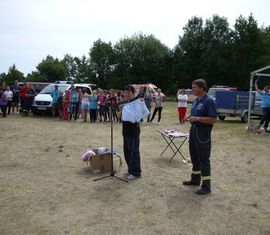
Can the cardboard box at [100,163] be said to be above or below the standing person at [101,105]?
below

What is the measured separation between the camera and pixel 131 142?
7.00m

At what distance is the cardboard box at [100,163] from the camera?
7.36 metres

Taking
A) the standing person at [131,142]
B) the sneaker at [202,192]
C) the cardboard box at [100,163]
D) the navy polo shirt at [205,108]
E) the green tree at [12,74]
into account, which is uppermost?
the green tree at [12,74]

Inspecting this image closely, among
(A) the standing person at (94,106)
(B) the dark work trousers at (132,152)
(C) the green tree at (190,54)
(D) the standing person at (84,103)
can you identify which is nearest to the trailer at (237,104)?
(A) the standing person at (94,106)

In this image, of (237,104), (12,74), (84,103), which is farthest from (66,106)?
(12,74)

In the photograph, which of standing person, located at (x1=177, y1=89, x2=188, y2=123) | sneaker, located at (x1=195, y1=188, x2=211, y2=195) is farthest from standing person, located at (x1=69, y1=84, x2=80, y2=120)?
sneaker, located at (x1=195, y1=188, x2=211, y2=195)

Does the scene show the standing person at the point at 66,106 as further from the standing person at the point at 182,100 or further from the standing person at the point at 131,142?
Result: the standing person at the point at 131,142

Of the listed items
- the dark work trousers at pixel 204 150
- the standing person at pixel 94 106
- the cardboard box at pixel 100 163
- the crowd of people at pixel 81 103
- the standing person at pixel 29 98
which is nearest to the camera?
the dark work trousers at pixel 204 150

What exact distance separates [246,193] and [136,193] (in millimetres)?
1883

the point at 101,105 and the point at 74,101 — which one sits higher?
the point at 74,101

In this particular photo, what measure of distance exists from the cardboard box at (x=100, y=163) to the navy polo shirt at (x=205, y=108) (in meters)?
2.19

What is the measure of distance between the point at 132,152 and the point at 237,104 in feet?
41.4

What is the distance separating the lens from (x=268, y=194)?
249 inches

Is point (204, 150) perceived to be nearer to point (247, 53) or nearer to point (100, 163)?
point (100, 163)
